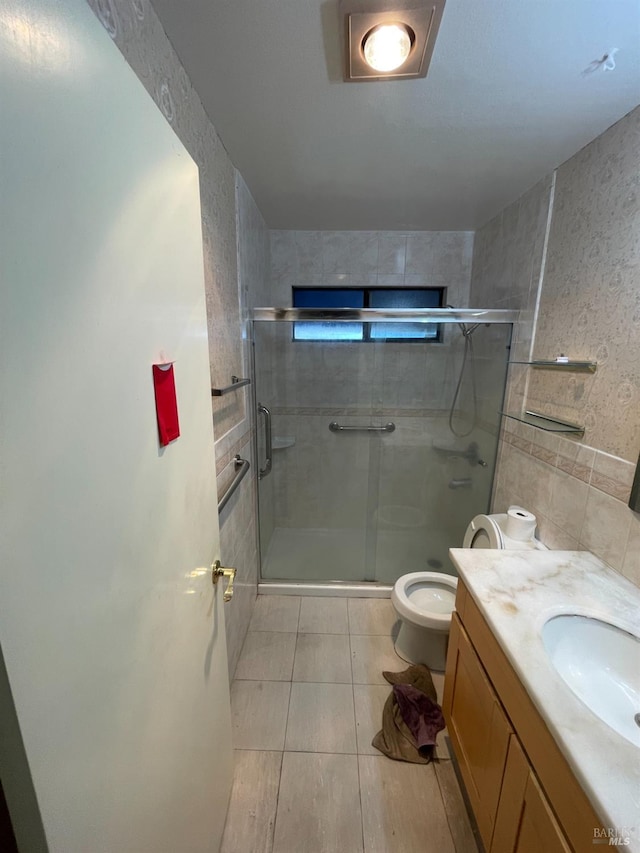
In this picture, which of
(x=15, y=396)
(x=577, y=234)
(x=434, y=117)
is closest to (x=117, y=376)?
(x=15, y=396)

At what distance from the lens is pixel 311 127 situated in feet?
4.21

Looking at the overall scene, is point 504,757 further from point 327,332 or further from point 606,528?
point 327,332

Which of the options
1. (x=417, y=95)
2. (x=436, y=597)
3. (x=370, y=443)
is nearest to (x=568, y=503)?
(x=436, y=597)

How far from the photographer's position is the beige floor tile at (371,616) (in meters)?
1.95

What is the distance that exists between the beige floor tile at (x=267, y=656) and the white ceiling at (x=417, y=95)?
2435 mm

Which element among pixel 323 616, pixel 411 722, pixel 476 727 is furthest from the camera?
pixel 323 616

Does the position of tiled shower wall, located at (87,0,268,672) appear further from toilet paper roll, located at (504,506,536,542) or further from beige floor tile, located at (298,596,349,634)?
toilet paper roll, located at (504,506,536,542)

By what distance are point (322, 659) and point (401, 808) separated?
65 cm

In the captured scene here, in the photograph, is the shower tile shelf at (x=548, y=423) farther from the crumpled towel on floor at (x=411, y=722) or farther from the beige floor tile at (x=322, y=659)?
the beige floor tile at (x=322, y=659)

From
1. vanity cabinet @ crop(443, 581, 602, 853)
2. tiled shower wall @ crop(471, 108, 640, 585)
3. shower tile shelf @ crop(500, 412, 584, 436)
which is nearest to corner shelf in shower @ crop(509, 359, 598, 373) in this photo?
tiled shower wall @ crop(471, 108, 640, 585)

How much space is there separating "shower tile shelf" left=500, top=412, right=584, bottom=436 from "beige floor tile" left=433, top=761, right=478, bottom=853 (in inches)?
55.9

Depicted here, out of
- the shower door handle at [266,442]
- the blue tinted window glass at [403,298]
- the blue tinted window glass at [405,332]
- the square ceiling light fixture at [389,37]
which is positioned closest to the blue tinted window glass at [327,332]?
the blue tinted window glass at [405,332]

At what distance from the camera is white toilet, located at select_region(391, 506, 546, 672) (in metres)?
1.50

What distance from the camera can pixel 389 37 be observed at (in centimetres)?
92
